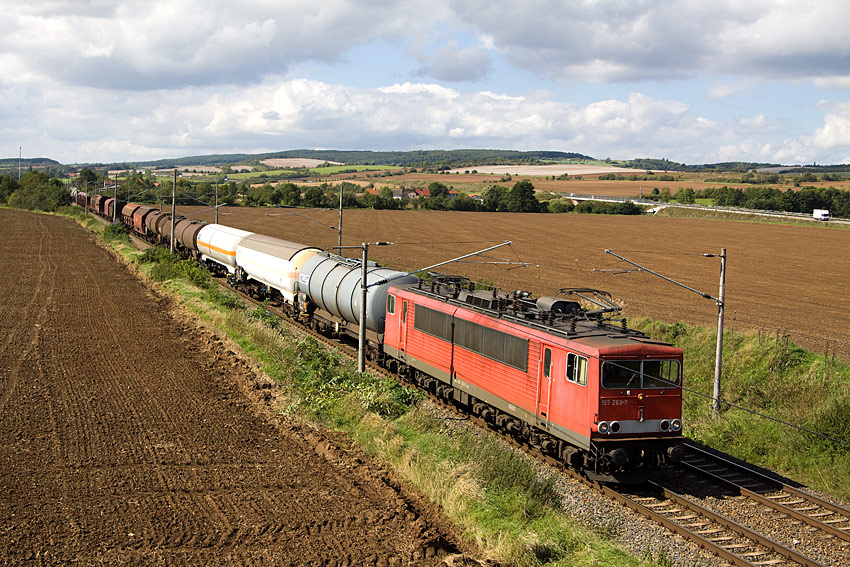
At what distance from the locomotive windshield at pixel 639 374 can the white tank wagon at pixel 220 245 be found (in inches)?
1229

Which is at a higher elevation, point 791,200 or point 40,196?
point 791,200

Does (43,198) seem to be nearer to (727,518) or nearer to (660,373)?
(660,373)

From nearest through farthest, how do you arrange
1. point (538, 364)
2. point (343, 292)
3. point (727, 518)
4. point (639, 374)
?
1. point (727, 518)
2. point (639, 374)
3. point (538, 364)
4. point (343, 292)

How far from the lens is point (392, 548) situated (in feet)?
40.9

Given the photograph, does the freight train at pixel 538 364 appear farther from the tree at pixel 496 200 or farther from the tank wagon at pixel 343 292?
the tree at pixel 496 200

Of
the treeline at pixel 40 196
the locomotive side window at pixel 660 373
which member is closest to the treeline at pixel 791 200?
the locomotive side window at pixel 660 373

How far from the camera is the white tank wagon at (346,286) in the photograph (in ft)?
88.7

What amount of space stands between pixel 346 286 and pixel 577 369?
14061 mm

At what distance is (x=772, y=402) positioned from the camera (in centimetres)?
2389

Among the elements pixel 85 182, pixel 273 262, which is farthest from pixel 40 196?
pixel 273 262

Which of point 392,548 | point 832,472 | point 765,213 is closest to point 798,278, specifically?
point 832,472

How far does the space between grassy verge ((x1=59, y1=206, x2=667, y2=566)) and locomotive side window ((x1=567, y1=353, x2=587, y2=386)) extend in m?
2.16

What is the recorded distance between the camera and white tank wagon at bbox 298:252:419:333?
88.7 feet

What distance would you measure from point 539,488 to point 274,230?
67105mm
